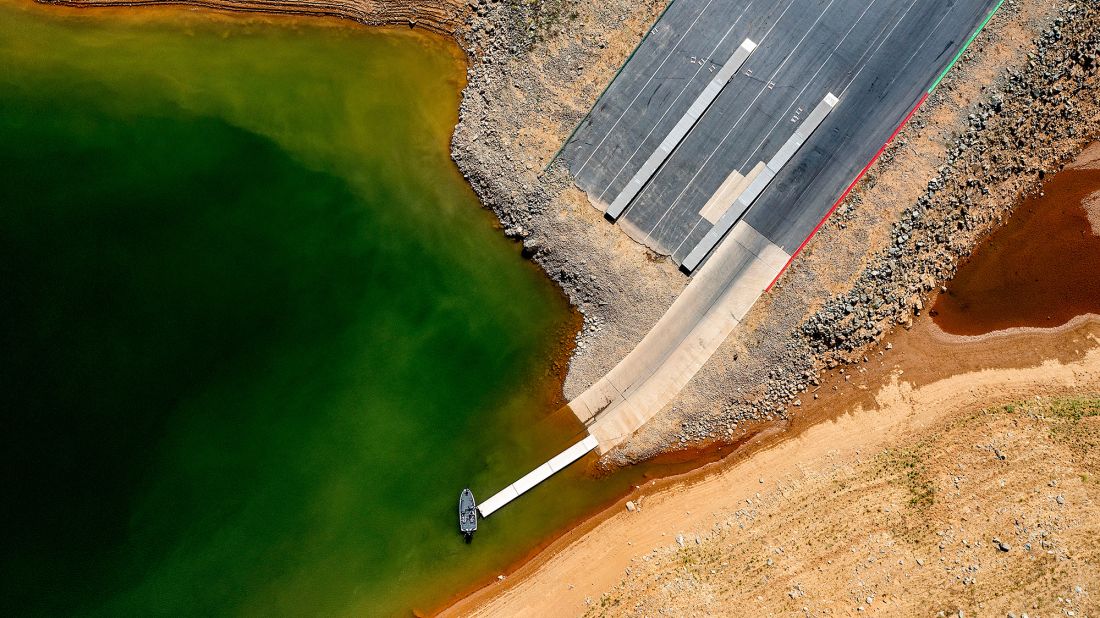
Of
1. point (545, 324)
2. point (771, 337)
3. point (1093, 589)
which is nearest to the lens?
point (1093, 589)

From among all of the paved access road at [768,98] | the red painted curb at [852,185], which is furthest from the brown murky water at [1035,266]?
the paved access road at [768,98]

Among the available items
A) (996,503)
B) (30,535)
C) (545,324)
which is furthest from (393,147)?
(996,503)

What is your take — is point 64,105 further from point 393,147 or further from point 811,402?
point 811,402

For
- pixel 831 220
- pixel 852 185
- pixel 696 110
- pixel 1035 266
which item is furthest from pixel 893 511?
pixel 696 110

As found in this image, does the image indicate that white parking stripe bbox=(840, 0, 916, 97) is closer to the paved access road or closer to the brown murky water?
the paved access road

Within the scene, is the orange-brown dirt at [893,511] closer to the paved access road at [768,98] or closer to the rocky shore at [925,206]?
the rocky shore at [925,206]
